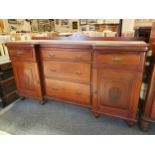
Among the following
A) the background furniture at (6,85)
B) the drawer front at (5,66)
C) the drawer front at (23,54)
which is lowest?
the background furniture at (6,85)

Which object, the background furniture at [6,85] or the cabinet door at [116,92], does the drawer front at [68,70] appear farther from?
the background furniture at [6,85]

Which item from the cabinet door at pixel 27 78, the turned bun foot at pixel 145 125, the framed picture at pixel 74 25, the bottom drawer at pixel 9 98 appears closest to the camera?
the turned bun foot at pixel 145 125

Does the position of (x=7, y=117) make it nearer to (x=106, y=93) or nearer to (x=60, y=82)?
(x=60, y=82)

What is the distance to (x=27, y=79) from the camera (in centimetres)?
187

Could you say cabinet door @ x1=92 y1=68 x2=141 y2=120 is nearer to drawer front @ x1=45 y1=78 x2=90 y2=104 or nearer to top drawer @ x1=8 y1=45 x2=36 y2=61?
drawer front @ x1=45 y1=78 x2=90 y2=104

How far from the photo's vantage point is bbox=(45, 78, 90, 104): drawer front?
5.38 feet

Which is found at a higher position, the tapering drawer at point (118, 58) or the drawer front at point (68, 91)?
the tapering drawer at point (118, 58)

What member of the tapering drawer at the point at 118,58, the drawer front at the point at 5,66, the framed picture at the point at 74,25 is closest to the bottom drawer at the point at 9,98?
the drawer front at the point at 5,66

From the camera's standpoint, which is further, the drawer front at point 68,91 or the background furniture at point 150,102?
the drawer front at point 68,91

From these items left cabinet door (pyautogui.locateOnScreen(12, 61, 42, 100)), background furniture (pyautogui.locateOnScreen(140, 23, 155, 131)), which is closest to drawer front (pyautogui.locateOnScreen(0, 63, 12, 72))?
left cabinet door (pyautogui.locateOnScreen(12, 61, 42, 100))

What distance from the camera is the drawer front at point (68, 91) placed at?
1.64 meters
